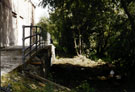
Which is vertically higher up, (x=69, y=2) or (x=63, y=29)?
(x=69, y=2)

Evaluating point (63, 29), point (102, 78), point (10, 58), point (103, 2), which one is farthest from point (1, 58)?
point (63, 29)

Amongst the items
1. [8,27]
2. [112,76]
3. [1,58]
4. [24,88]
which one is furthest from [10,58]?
[112,76]

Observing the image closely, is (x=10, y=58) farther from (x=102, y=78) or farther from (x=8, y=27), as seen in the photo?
(x=102, y=78)

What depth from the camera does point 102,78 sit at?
11.2 m

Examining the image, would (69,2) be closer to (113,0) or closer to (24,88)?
(113,0)

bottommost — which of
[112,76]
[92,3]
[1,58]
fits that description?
[112,76]

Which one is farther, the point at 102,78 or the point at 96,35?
the point at 96,35

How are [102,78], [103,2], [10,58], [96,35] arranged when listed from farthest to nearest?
[96,35] → [102,78] → [103,2] → [10,58]

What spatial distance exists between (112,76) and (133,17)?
521 cm

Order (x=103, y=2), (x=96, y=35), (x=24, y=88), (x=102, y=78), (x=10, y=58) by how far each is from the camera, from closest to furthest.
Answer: (x=24, y=88) < (x=10, y=58) < (x=103, y=2) < (x=102, y=78) < (x=96, y=35)

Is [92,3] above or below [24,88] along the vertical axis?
above

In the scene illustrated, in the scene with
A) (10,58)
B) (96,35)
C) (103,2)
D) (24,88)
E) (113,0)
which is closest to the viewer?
(24,88)

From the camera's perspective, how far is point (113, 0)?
898 centimetres

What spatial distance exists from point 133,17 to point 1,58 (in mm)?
8185
